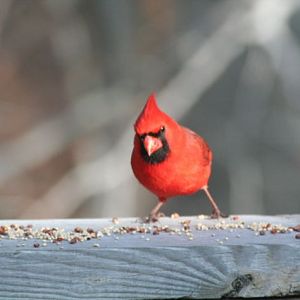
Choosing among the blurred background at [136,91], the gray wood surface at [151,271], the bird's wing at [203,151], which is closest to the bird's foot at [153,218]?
the bird's wing at [203,151]

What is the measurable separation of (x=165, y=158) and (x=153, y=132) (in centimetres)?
19

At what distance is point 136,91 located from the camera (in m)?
8.20

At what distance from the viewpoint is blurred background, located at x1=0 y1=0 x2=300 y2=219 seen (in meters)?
8.10

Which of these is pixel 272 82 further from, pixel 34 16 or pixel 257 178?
pixel 34 16

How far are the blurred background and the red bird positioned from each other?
Result: 4280 millimetres

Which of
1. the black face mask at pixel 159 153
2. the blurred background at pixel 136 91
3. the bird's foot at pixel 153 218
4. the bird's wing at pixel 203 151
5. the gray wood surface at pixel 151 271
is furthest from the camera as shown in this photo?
the blurred background at pixel 136 91

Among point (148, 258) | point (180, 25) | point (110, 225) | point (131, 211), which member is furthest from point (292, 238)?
point (180, 25)

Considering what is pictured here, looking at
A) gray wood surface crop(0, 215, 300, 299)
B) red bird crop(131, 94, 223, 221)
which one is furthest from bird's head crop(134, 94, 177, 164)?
gray wood surface crop(0, 215, 300, 299)

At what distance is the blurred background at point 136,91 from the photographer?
8.10 m

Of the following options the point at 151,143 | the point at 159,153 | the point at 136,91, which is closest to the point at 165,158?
the point at 159,153

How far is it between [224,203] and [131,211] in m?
0.66

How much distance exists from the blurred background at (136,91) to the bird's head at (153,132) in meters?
4.43

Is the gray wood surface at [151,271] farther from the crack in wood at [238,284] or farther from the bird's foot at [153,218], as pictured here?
the bird's foot at [153,218]

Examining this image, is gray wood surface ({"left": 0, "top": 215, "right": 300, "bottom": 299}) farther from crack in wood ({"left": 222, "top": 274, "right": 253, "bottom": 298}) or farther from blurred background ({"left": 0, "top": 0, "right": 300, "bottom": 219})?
blurred background ({"left": 0, "top": 0, "right": 300, "bottom": 219})
